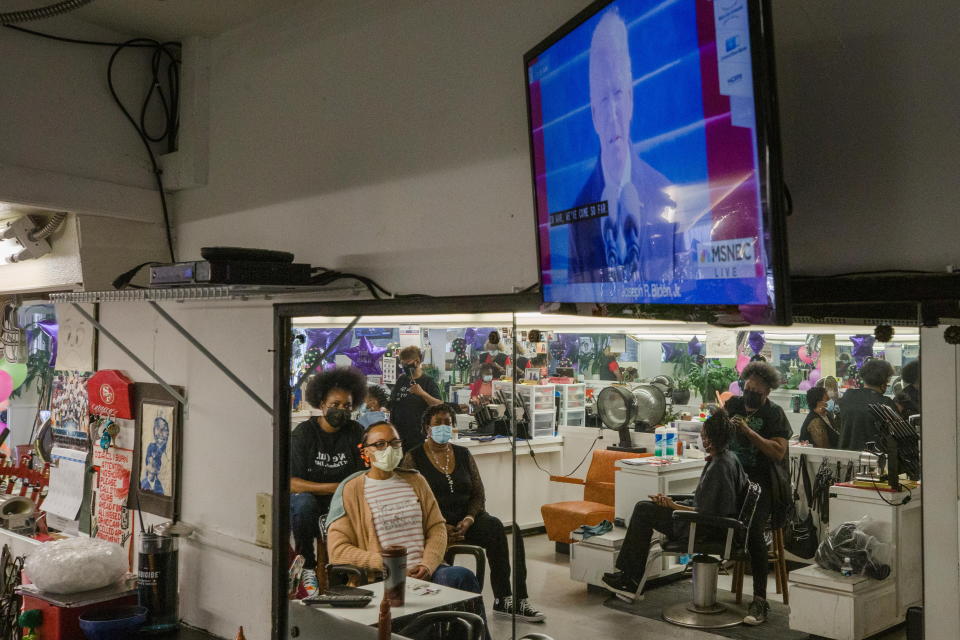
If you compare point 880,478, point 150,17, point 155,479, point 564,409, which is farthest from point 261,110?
point 880,478

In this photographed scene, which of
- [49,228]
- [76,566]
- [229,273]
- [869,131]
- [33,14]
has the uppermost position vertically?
[33,14]

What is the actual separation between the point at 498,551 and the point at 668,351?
2.25 ft

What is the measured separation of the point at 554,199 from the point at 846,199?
1.72 ft

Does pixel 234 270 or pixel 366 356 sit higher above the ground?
pixel 234 270

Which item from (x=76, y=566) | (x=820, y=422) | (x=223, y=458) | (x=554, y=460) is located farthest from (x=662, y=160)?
(x=76, y=566)

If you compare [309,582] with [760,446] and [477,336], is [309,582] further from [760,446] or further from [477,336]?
[760,446]

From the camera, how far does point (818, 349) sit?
1.37 m

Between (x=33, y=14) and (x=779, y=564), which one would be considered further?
(x=33, y=14)

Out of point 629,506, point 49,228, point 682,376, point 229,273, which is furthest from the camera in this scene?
point 49,228

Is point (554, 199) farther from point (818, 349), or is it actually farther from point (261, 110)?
point (261, 110)

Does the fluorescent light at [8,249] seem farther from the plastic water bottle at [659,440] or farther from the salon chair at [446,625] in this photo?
the plastic water bottle at [659,440]

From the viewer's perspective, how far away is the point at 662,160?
4.26 ft

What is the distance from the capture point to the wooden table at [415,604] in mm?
2012

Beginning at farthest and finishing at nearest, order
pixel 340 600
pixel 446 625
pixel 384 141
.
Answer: pixel 384 141 → pixel 340 600 → pixel 446 625
